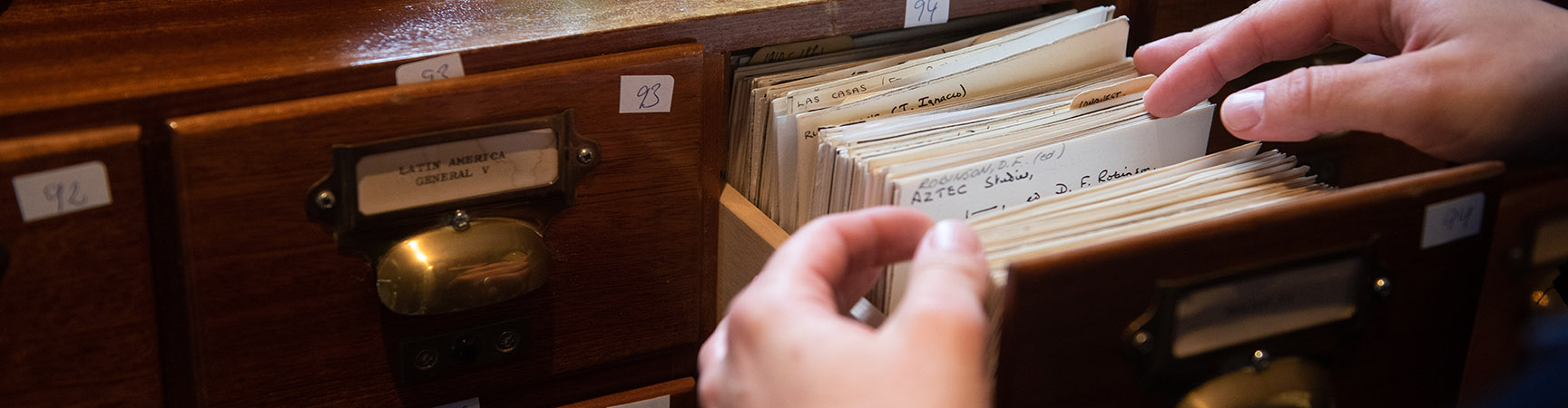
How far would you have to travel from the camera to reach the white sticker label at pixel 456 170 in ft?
2.50

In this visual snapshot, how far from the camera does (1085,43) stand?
37.5 inches

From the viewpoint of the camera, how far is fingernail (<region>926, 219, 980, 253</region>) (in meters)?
0.58

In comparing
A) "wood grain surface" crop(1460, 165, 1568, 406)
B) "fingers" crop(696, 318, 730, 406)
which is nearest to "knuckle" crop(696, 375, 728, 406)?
"fingers" crop(696, 318, 730, 406)

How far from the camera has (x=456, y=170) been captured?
0.79 m

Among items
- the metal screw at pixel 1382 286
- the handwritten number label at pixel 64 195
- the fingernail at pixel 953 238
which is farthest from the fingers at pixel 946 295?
the handwritten number label at pixel 64 195

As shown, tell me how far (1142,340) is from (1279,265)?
9 cm

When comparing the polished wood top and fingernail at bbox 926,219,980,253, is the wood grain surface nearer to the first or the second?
fingernail at bbox 926,219,980,253

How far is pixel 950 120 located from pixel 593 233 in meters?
0.27

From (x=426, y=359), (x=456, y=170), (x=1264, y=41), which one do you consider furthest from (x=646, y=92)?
(x=1264, y=41)

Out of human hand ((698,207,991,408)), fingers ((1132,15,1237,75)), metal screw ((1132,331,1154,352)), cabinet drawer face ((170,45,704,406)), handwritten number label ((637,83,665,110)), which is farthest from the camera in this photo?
fingers ((1132,15,1237,75))

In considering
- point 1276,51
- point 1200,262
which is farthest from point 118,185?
point 1276,51

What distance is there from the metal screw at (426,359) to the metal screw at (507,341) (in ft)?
0.14

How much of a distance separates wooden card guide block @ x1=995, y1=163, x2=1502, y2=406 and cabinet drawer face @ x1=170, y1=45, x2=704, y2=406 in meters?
0.35

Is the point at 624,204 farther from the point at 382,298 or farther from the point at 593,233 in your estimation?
the point at 382,298
